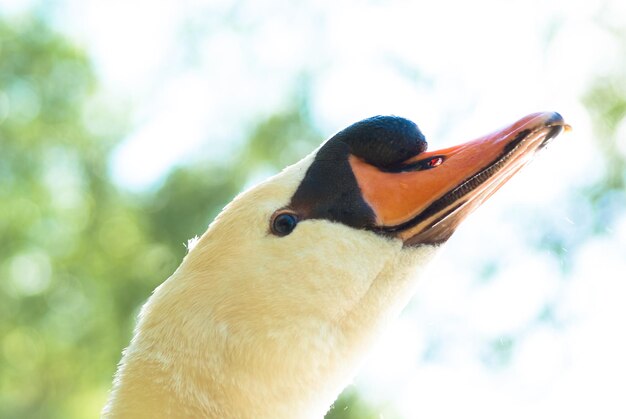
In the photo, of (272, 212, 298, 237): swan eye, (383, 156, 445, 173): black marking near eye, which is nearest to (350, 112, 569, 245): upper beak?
(383, 156, 445, 173): black marking near eye

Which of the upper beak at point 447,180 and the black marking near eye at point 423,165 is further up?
the black marking near eye at point 423,165

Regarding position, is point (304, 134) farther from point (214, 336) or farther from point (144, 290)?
point (214, 336)

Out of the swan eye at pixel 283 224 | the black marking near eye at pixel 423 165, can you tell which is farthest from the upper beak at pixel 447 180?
the swan eye at pixel 283 224

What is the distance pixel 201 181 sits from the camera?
9.59 m

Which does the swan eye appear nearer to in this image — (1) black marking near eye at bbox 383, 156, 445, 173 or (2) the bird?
(2) the bird

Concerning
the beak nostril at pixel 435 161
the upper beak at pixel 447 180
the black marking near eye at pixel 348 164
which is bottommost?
the upper beak at pixel 447 180

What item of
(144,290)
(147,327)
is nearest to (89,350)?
(144,290)

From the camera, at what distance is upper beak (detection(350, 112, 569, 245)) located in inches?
59.2

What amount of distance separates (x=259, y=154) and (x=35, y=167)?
3012 millimetres

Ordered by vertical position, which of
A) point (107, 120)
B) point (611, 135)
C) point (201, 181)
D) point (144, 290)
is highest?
Answer: point (107, 120)

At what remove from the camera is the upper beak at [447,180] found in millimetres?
1503

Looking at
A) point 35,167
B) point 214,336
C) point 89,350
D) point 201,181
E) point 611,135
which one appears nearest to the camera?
point 214,336

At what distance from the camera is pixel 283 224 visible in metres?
1.60

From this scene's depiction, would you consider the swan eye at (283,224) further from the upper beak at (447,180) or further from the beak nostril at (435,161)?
the beak nostril at (435,161)
